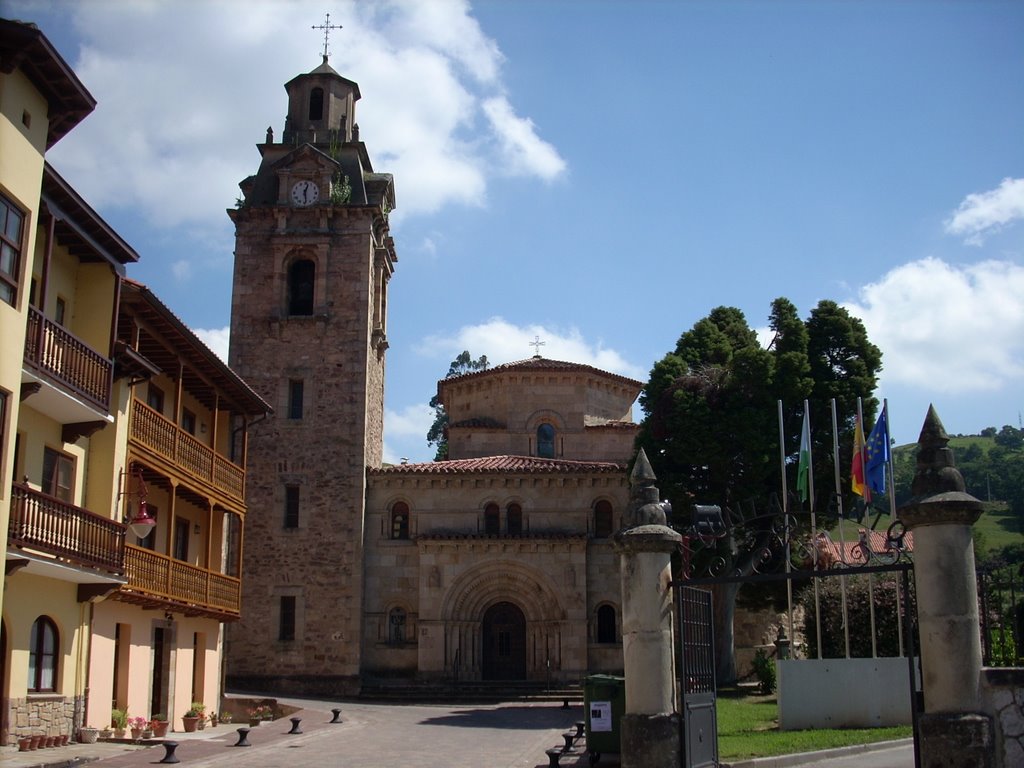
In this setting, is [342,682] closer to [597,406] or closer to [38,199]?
[597,406]

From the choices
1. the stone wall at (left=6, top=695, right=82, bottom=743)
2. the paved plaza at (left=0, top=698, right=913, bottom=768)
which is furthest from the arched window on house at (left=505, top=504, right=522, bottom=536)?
the stone wall at (left=6, top=695, right=82, bottom=743)

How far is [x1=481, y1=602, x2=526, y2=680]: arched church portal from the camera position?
3831 cm

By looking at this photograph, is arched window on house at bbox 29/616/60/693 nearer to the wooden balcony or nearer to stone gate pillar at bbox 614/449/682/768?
the wooden balcony

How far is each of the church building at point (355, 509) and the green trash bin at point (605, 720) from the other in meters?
20.2

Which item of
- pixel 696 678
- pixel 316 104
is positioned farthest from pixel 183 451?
pixel 316 104

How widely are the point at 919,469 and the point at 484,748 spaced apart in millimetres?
11934

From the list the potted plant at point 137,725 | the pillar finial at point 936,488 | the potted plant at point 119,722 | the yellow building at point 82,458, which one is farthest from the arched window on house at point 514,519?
the pillar finial at point 936,488

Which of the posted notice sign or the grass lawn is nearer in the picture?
the posted notice sign

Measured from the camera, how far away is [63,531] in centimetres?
1775

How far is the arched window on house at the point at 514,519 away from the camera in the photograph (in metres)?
39.0

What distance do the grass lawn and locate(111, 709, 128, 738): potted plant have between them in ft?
38.3

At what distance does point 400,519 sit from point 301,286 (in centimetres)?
974

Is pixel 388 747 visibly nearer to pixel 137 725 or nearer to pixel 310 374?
pixel 137 725

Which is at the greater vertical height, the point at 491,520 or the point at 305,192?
the point at 305,192
